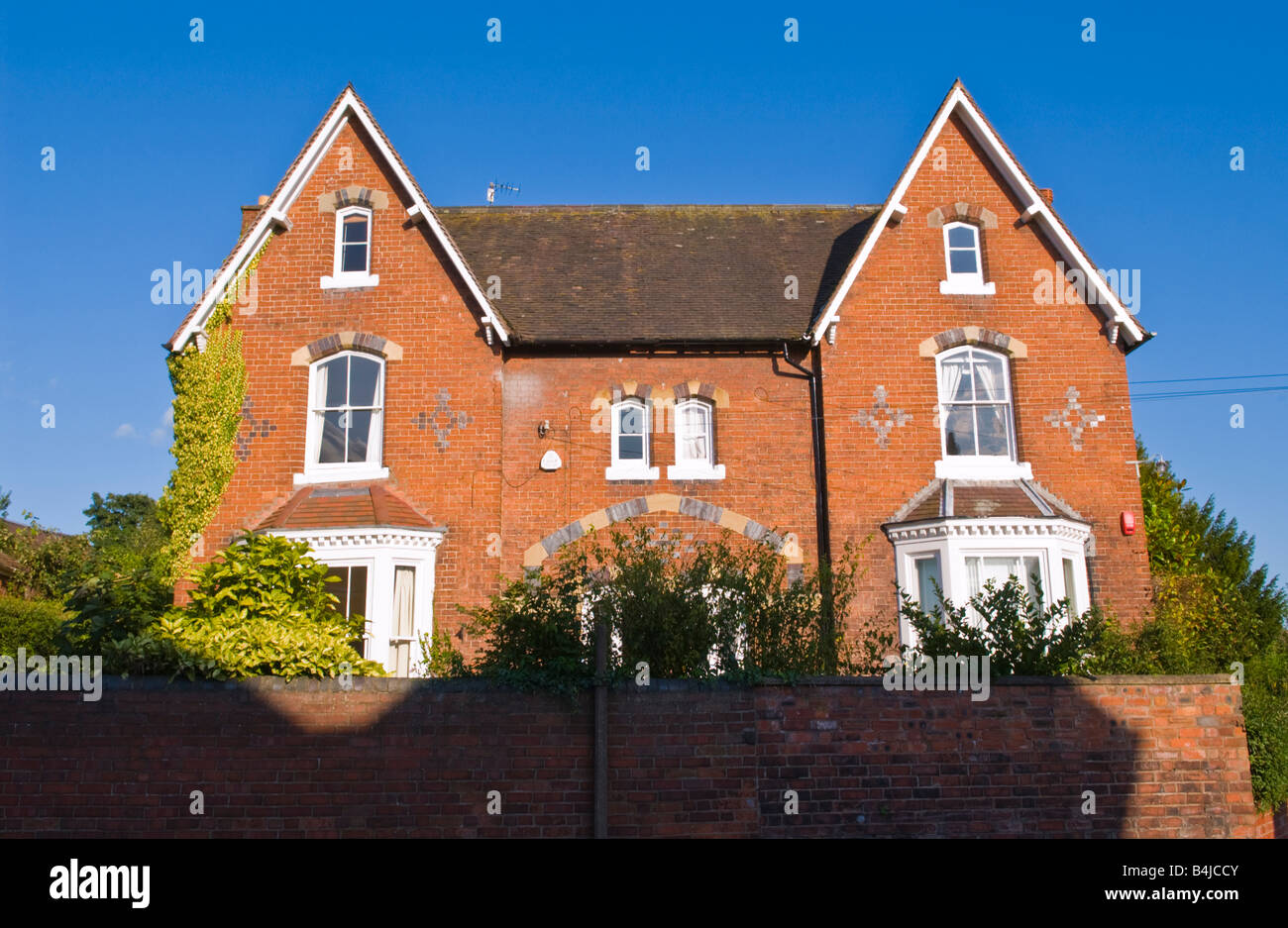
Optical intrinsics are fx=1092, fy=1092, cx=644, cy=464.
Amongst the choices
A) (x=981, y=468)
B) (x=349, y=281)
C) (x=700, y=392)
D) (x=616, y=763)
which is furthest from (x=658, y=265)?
(x=616, y=763)

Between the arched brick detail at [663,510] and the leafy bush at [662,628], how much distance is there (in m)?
6.12

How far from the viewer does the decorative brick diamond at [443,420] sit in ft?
61.2

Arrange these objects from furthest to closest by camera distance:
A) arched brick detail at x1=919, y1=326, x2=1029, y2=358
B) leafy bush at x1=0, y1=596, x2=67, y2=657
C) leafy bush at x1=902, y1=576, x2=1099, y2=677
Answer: leafy bush at x1=0, y1=596, x2=67, y2=657, arched brick detail at x1=919, y1=326, x2=1029, y2=358, leafy bush at x1=902, y1=576, x2=1099, y2=677

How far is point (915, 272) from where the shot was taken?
1972 cm

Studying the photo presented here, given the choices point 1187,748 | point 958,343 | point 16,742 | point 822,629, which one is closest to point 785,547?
point 958,343

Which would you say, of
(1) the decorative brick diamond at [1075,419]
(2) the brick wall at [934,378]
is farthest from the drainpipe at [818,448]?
(1) the decorative brick diamond at [1075,419]

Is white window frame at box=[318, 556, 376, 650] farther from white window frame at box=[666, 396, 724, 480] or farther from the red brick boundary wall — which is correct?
the red brick boundary wall

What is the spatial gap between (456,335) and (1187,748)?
1288 centimetres

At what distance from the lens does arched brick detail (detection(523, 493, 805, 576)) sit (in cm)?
1850

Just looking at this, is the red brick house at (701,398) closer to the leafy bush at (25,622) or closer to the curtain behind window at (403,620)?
the curtain behind window at (403,620)

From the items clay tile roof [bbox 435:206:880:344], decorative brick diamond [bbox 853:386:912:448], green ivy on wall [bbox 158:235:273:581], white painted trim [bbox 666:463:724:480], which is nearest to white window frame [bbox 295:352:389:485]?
green ivy on wall [bbox 158:235:273:581]

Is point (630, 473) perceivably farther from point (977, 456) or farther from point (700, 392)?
point (977, 456)

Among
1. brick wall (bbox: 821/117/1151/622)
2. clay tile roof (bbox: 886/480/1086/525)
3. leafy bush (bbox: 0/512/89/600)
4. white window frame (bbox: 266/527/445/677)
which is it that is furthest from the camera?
leafy bush (bbox: 0/512/89/600)

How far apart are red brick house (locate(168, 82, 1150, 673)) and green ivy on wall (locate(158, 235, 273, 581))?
0.82 ft
